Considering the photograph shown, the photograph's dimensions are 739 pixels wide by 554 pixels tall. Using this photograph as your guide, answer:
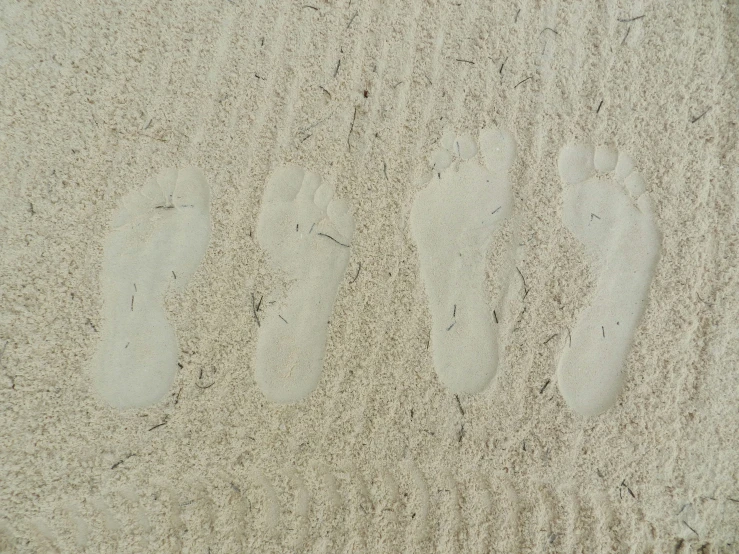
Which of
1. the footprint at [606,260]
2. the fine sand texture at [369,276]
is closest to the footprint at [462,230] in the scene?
the fine sand texture at [369,276]

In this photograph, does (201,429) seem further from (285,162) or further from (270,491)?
(285,162)

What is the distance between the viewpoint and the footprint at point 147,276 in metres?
1.54

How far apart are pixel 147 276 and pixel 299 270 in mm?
532

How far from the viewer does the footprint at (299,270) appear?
5.12 feet

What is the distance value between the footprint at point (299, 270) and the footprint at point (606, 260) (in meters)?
0.84

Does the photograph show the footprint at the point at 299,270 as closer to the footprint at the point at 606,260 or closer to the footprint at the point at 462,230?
the footprint at the point at 462,230

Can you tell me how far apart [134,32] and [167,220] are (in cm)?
69

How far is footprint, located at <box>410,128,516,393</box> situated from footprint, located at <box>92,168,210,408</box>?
0.80m

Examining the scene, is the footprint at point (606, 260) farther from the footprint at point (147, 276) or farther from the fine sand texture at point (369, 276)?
the footprint at point (147, 276)

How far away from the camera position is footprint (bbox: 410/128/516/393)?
5.22 feet

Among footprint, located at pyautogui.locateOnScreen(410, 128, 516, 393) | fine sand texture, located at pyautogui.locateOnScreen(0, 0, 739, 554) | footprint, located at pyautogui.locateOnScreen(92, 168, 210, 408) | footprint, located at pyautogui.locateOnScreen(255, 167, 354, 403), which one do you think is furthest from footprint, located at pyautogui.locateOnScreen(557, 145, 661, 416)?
footprint, located at pyautogui.locateOnScreen(92, 168, 210, 408)

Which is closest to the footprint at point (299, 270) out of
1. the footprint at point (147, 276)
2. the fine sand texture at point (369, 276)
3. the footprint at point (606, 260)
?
the fine sand texture at point (369, 276)

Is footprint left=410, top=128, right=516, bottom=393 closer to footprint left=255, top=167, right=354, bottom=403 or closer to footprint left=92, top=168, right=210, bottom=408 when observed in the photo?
footprint left=255, top=167, right=354, bottom=403

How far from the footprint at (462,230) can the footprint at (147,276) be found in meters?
0.80
